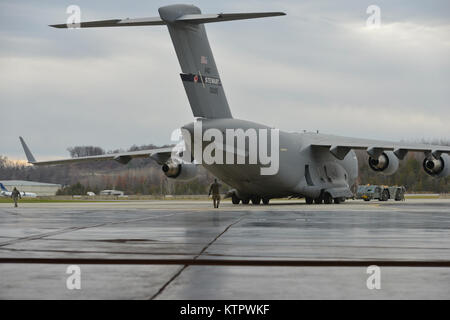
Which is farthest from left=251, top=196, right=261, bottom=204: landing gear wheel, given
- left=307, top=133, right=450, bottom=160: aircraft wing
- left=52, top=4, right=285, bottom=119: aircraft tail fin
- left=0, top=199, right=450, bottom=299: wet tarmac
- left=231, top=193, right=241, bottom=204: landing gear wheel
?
left=0, top=199, right=450, bottom=299: wet tarmac

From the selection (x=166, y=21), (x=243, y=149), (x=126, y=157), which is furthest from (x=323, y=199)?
(x=166, y=21)

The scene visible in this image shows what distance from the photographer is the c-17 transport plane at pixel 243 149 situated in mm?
31156

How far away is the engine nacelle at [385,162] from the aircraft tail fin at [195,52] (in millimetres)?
9374

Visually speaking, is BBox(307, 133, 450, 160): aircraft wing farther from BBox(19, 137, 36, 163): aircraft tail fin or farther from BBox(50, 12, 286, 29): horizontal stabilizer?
BBox(19, 137, 36, 163): aircraft tail fin

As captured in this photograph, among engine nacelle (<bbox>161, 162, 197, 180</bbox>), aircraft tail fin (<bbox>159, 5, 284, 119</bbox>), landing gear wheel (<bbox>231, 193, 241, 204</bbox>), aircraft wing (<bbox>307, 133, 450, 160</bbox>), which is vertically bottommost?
landing gear wheel (<bbox>231, 193, 241, 204</bbox>)

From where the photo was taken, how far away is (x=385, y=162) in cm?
3825

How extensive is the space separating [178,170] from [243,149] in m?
6.76

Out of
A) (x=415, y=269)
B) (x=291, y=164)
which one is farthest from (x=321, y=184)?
(x=415, y=269)

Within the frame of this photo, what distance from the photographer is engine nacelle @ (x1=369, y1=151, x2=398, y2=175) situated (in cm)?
3822

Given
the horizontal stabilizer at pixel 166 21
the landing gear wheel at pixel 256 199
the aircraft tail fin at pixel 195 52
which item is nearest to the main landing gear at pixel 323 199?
the landing gear wheel at pixel 256 199
